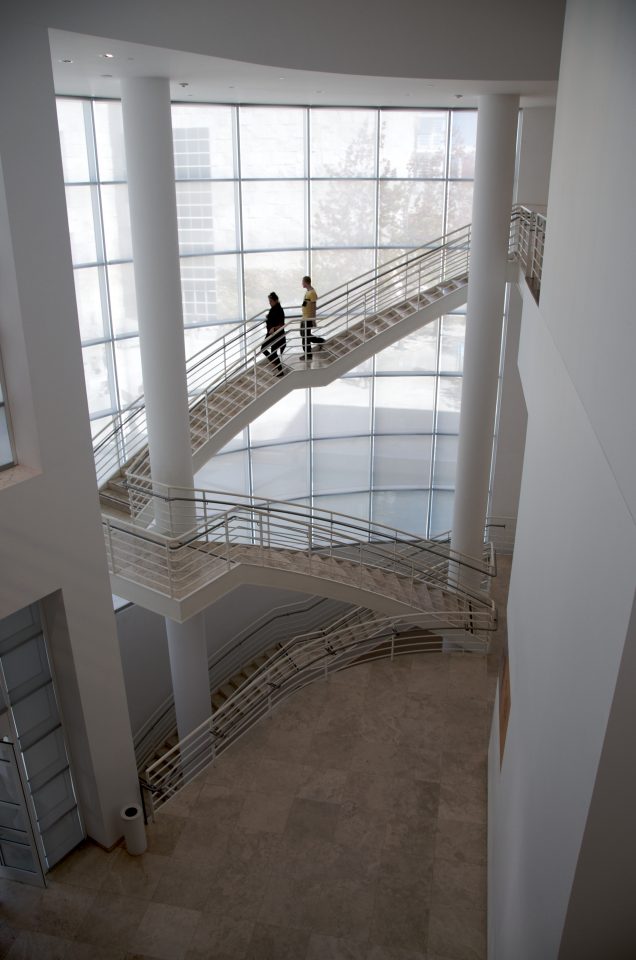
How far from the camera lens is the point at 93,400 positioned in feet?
35.0

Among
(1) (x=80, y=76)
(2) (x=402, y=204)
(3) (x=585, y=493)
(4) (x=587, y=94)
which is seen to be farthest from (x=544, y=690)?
(2) (x=402, y=204)

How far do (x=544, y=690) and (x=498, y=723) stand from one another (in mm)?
3094

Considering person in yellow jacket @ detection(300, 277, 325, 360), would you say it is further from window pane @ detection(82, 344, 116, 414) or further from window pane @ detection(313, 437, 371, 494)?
window pane @ detection(313, 437, 371, 494)

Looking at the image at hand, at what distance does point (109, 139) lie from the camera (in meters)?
9.84

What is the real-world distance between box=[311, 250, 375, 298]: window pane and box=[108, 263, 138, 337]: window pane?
9.83 ft

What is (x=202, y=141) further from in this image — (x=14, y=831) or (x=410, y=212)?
(x=14, y=831)

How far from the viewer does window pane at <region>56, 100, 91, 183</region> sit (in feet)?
30.4

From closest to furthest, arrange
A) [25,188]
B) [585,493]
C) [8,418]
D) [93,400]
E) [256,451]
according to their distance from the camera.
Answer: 1. [585,493]
2. [25,188]
3. [8,418]
4. [93,400]
5. [256,451]

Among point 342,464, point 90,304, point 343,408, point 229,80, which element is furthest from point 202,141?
point 342,464

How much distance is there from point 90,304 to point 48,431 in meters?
5.71

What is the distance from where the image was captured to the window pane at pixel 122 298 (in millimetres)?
10391

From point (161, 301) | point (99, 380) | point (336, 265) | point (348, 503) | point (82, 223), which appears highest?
point (82, 223)

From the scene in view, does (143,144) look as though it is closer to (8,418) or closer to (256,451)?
(8,418)

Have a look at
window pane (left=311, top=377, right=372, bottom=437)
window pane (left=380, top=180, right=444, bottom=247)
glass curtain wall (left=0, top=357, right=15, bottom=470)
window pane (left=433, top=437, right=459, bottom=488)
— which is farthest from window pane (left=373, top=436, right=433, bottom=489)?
glass curtain wall (left=0, top=357, right=15, bottom=470)
